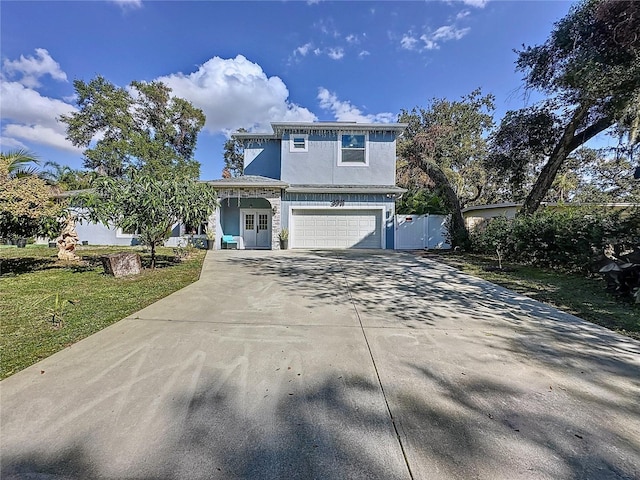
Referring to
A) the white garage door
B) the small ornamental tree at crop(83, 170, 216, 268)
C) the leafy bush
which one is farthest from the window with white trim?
the small ornamental tree at crop(83, 170, 216, 268)

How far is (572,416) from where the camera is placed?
2.24 meters

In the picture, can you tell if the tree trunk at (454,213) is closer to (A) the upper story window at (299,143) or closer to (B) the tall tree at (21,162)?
(A) the upper story window at (299,143)

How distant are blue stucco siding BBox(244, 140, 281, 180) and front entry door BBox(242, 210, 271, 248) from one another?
251cm

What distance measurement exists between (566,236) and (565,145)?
6.25m

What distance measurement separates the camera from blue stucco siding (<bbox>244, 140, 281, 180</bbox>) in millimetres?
16906

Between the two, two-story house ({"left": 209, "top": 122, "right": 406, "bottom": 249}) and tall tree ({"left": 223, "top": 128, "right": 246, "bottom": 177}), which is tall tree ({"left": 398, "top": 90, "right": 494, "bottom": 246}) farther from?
tall tree ({"left": 223, "top": 128, "right": 246, "bottom": 177})

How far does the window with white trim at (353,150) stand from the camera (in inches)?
611

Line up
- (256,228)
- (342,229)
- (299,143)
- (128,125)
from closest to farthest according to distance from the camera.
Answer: (342,229) → (299,143) → (256,228) → (128,125)

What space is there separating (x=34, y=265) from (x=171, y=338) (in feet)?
29.5

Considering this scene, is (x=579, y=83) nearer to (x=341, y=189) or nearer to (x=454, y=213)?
(x=454, y=213)

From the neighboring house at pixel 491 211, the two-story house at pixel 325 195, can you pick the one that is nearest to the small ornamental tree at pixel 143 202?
the two-story house at pixel 325 195

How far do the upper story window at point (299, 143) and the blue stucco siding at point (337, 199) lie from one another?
251 cm

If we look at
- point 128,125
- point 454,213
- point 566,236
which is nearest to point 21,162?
point 566,236

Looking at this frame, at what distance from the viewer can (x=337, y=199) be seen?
590 inches
